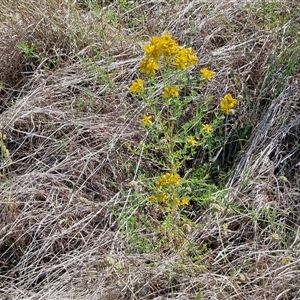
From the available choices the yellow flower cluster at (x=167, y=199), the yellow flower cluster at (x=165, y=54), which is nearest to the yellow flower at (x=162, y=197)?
the yellow flower cluster at (x=167, y=199)

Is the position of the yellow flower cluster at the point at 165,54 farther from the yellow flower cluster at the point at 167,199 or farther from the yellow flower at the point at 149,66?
the yellow flower cluster at the point at 167,199

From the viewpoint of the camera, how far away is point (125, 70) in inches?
119

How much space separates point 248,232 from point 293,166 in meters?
0.36

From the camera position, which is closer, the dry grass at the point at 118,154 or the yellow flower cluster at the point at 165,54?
the yellow flower cluster at the point at 165,54

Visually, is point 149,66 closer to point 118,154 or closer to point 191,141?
→ point 191,141

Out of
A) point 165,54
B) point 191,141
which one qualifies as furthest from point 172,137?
point 165,54

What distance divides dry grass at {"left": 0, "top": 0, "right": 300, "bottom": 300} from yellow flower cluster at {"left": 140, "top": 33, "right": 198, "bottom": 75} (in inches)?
19.2

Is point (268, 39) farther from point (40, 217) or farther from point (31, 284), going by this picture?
point (31, 284)

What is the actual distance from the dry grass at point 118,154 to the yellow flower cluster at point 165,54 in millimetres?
488

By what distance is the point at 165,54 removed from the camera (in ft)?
6.54

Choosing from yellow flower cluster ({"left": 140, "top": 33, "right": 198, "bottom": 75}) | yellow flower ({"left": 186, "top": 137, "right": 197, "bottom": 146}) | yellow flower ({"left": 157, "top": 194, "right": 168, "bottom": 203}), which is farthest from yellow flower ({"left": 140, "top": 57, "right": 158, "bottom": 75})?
yellow flower ({"left": 157, "top": 194, "right": 168, "bottom": 203})

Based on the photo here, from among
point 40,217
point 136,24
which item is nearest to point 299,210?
point 40,217

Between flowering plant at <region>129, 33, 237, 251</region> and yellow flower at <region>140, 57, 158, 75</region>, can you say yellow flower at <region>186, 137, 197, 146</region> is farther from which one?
yellow flower at <region>140, 57, 158, 75</region>

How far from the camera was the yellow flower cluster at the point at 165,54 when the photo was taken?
1979 mm
